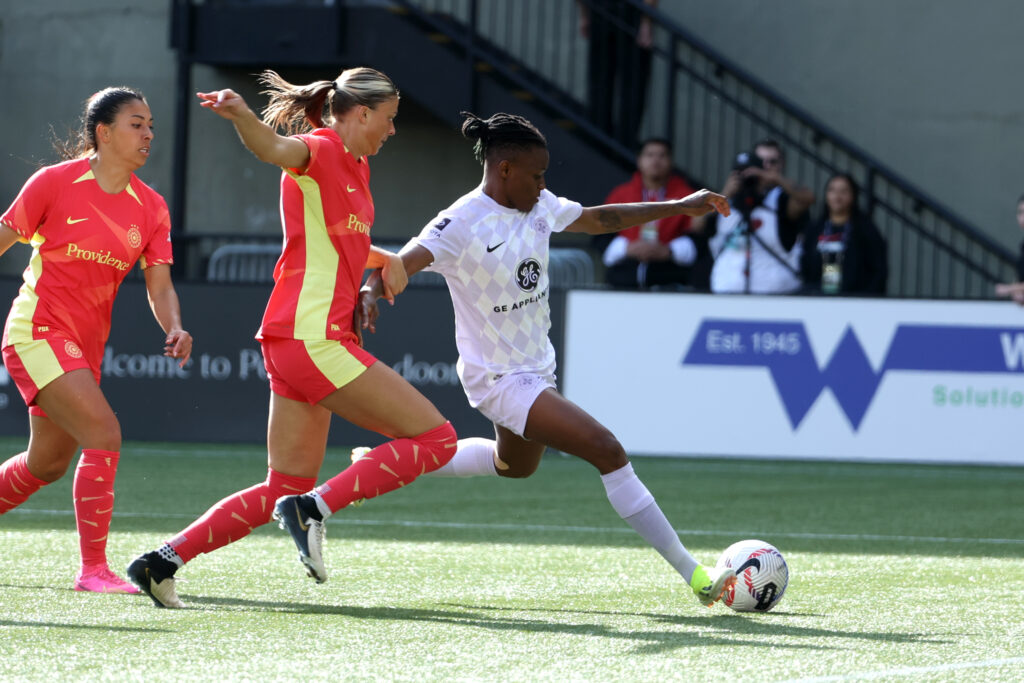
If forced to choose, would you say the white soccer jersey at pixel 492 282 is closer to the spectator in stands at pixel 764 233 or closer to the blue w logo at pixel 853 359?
the blue w logo at pixel 853 359

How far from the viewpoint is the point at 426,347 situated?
13406 mm

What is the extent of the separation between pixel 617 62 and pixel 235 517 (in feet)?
35.0

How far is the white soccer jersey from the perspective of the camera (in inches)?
235

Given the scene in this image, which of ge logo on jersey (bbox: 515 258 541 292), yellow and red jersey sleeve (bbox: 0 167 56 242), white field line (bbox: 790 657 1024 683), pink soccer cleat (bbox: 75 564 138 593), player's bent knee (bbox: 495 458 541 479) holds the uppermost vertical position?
yellow and red jersey sleeve (bbox: 0 167 56 242)

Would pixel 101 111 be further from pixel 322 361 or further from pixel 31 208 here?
pixel 322 361

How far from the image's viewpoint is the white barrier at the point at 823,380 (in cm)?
1241

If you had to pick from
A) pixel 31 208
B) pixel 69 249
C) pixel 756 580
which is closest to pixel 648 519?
pixel 756 580

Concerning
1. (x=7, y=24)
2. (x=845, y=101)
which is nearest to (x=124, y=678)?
(x=845, y=101)

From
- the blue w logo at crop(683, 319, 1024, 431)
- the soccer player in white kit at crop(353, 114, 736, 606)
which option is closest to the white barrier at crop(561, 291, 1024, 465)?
the blue w logo at crop(683, 319, 1024, 431)

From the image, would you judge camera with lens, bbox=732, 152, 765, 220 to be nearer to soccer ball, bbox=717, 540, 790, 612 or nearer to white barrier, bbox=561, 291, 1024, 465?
white barrier, bbox=561, 291, 1024, 465

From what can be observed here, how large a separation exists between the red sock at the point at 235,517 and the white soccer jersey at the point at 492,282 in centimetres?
77

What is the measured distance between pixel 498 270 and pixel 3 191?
43.2 feet

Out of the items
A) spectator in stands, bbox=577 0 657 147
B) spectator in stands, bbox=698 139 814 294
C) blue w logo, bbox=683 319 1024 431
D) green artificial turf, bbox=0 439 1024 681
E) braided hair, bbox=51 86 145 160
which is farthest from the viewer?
spectator in stands, bbox=577 0 657 147

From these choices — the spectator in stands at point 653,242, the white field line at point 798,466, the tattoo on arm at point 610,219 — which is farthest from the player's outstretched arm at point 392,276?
the spectator in stands at point 653,242
